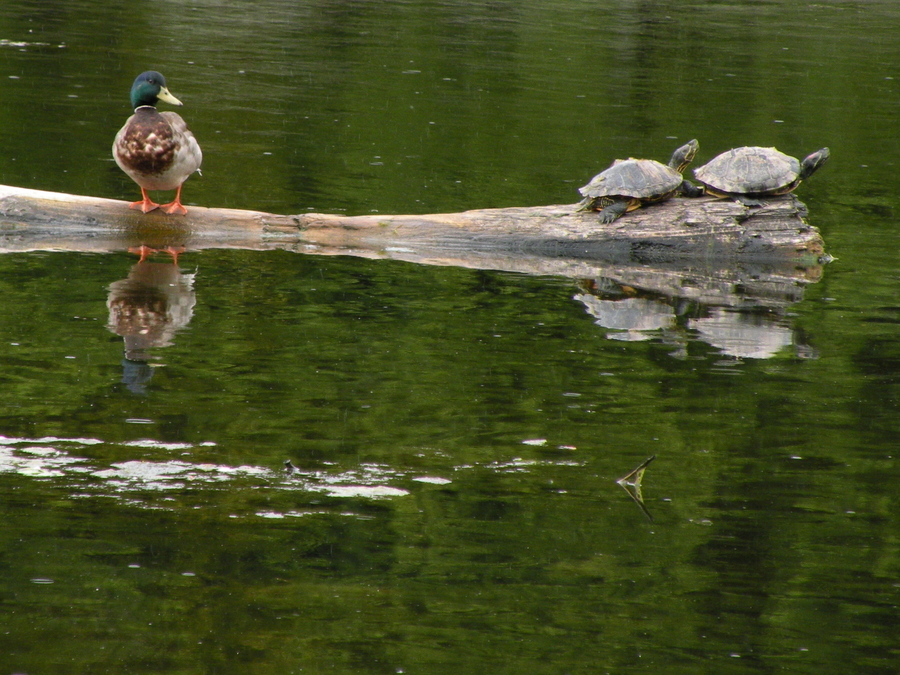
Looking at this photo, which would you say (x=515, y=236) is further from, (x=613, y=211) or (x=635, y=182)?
(x=635, y=182)

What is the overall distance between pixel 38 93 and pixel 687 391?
14.6 metres

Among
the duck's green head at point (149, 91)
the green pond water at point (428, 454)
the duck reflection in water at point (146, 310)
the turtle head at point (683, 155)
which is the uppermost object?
the duck's green head at point (149, 91)

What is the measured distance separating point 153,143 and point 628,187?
4.09 m

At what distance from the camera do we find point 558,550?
5.80m

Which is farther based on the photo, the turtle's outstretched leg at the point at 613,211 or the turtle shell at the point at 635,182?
the turtle's outstretched leg at the point at 613,211

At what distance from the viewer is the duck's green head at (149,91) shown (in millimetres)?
10656

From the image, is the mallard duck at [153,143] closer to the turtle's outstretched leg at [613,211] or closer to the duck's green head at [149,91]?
the duck's green head at [149,91]

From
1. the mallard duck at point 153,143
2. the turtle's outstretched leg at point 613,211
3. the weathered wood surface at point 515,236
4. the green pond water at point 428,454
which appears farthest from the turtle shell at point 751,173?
the mallard duck at point 153,143

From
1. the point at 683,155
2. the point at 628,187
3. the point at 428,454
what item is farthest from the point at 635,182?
the point at 428,454

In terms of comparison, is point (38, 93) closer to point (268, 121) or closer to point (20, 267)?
point (268, 121)

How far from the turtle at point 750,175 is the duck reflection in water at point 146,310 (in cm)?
474

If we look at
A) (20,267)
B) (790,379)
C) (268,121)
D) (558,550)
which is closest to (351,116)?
(268,121)

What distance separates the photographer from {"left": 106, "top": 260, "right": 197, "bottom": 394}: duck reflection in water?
8133mm

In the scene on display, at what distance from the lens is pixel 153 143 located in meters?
10.4
